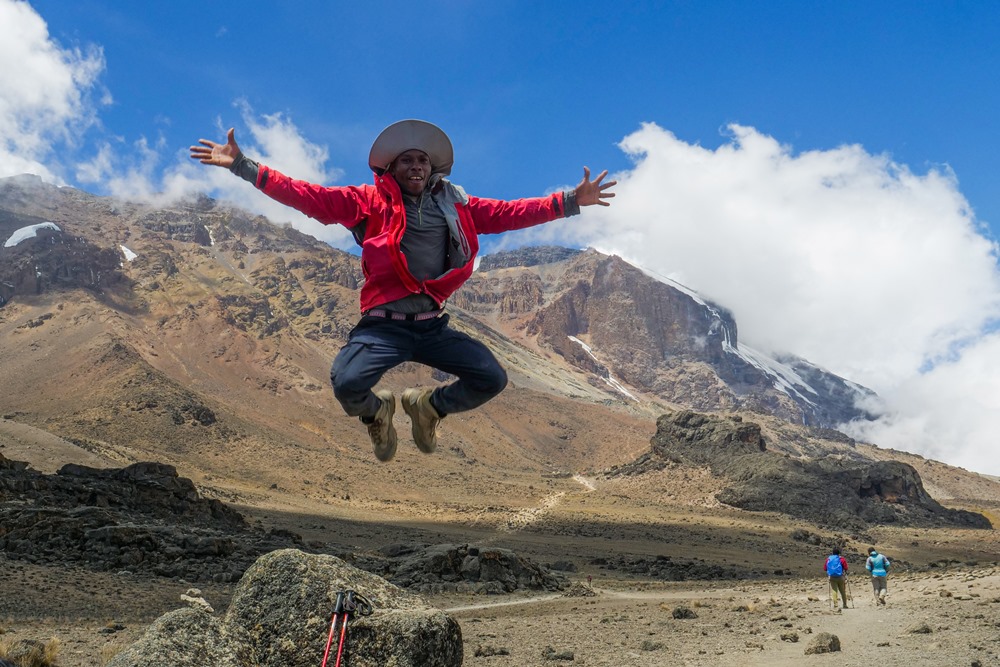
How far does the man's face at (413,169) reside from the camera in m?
6.52

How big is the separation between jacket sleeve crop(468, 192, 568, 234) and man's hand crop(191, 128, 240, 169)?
76.6 inches

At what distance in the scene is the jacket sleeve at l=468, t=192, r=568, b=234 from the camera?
7.11 meters

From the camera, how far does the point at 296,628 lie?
7133 mm

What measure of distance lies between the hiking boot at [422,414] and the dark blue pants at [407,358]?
0.65 feet

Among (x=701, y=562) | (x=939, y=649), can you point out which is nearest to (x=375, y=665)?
(x=939, y=649)

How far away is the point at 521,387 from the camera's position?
490 ft

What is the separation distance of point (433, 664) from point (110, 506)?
3117 cm

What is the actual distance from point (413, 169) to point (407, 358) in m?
1.47

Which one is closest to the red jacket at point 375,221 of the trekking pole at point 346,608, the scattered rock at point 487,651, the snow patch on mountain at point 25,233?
the trekking pole at point 346,608

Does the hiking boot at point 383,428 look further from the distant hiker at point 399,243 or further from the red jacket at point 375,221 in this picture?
the red jacket at point 375,221

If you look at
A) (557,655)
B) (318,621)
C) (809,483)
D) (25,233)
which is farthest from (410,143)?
(25,233)

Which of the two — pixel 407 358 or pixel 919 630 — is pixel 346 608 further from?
pixel 919 630

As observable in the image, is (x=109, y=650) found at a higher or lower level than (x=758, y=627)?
higher

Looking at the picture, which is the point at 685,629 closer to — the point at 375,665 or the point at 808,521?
the point at 375,665
